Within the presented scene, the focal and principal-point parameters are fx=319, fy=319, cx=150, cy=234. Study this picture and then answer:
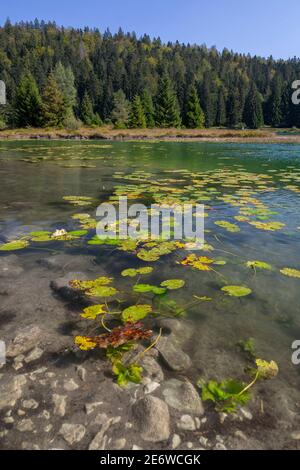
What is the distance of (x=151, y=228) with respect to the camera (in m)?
4.92

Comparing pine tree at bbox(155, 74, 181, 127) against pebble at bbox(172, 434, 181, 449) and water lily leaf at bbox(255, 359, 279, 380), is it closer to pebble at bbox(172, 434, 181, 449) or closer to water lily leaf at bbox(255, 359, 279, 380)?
water lily leaf at bbox(255, 359, 279, 380)

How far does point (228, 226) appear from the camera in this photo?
16.5 feet

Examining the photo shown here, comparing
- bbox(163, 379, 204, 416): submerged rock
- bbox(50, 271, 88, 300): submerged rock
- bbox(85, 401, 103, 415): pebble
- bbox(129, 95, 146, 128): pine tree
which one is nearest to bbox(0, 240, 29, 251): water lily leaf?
bbox(50, 271, 88, 300): submerged rock

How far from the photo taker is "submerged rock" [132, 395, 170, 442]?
1.60 m

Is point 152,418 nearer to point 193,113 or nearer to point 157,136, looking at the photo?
point 157,136

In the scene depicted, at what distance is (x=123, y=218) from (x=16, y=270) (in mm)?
2408

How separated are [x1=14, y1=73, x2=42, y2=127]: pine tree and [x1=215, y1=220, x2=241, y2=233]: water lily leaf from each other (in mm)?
59058

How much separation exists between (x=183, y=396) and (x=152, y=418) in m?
0.25

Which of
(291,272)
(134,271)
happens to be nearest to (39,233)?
(134,271)

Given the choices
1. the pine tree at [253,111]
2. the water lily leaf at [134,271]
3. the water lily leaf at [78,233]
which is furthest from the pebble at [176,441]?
the pine tree at [253,111]

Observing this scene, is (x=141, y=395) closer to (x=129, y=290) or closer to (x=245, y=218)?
(x=129, y=290)
